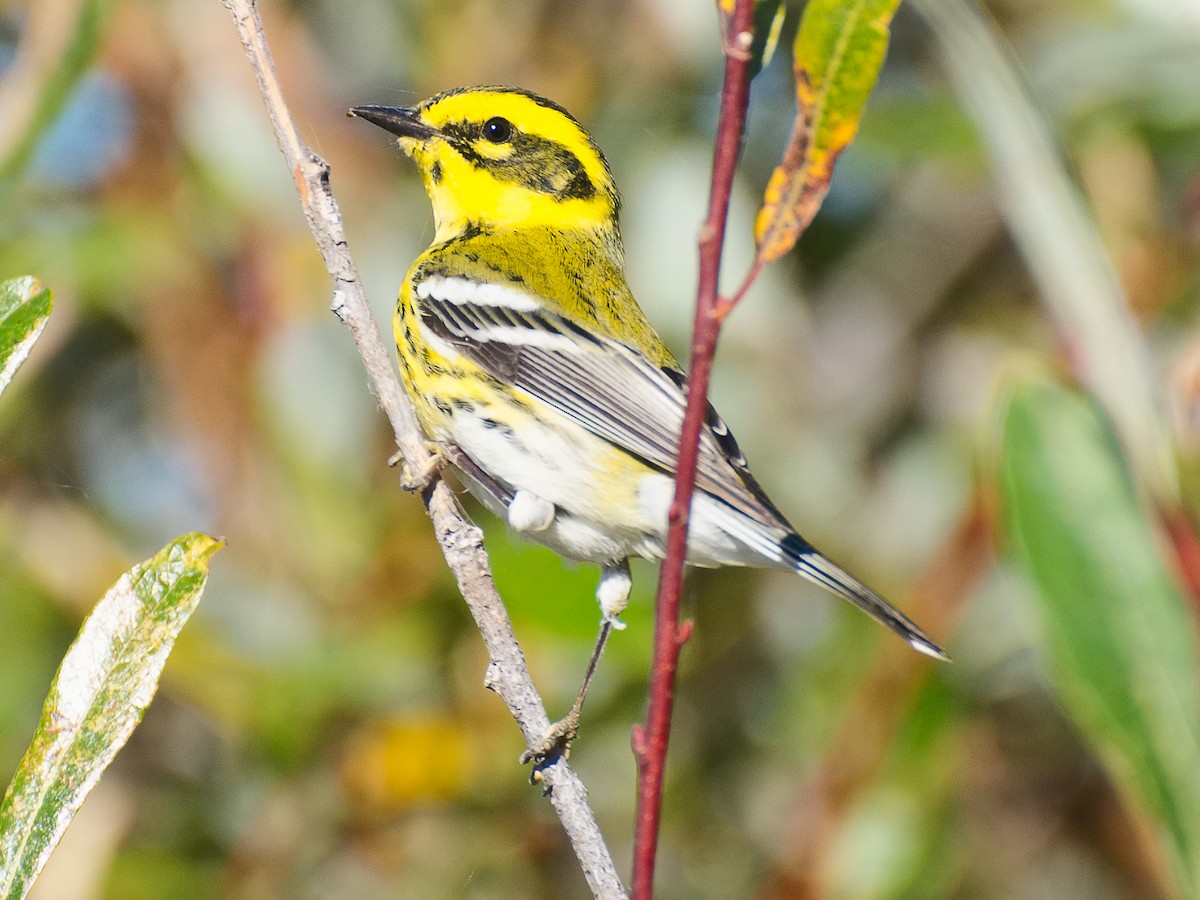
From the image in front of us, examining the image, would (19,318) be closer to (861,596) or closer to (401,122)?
(861,596)

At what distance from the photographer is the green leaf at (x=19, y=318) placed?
Result: 4.31ft

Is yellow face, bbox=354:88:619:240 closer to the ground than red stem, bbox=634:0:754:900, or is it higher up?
higher up

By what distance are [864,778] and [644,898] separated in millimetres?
2149

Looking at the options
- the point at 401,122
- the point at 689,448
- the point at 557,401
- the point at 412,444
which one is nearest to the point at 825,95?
the point at 689,448

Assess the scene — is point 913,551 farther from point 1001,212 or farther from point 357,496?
point 357,496

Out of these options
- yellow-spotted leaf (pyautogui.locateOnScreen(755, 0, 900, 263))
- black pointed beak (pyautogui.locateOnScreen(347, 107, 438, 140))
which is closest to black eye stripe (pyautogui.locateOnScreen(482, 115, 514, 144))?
black pointed beak (pyautogui.locateOnScreen(347, 107, 438, 140))

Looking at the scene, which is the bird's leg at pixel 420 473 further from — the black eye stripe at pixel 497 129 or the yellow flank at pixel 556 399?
the black eye stripe at pixel 497 129

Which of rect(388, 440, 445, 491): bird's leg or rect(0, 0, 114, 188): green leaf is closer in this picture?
rect(388, 440, 445, 491): bird's leg

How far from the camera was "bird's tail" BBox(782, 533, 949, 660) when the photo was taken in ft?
7.05

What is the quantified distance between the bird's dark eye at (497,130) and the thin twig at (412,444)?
1282 mm

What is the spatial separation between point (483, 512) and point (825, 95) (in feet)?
8.14

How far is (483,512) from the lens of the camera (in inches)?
142

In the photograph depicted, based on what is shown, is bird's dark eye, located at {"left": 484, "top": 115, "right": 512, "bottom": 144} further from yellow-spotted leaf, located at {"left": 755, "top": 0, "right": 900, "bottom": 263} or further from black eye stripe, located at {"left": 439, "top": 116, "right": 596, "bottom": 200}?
yellow-spotted leaf, located at {"left": 755, "top": 0, "right": 900, "bottom": 263}

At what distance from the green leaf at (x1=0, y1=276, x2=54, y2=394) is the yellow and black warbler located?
3.98 feet
